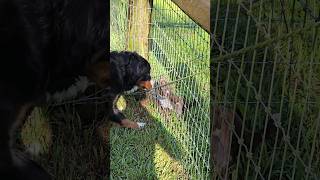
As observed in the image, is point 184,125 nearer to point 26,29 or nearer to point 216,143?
point 216,143

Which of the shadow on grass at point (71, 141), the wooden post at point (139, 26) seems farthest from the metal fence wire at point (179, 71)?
the shadow on grass at point (71, 141)

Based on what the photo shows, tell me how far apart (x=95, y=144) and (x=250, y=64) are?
47cm

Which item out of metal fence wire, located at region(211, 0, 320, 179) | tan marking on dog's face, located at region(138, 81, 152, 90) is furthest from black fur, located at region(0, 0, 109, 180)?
metal fence wire, located at region(211, 0, 320, 179)

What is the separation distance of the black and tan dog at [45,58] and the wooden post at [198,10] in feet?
0.54

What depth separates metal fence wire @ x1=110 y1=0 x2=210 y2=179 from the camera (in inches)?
43.3

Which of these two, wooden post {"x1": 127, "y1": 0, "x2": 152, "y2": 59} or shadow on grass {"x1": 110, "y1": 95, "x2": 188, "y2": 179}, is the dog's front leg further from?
wooden post {"x1": 127, "y1": 0, "x2": 152, "y2": 59}

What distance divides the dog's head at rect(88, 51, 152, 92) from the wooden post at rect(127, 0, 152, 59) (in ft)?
0.07

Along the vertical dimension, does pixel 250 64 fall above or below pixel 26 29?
below

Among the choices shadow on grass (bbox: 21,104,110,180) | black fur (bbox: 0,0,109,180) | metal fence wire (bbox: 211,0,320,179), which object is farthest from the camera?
metal fence wire (bbox: 211,0,320,179)

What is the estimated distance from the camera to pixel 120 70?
3.57 ft

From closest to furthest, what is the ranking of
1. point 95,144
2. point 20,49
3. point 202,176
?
point 20,49 → point 95,144 → point 202,176

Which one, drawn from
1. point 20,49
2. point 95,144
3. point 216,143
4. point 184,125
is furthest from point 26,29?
point 216,143

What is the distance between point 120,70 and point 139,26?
0.39 feet

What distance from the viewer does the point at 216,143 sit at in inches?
48.5
